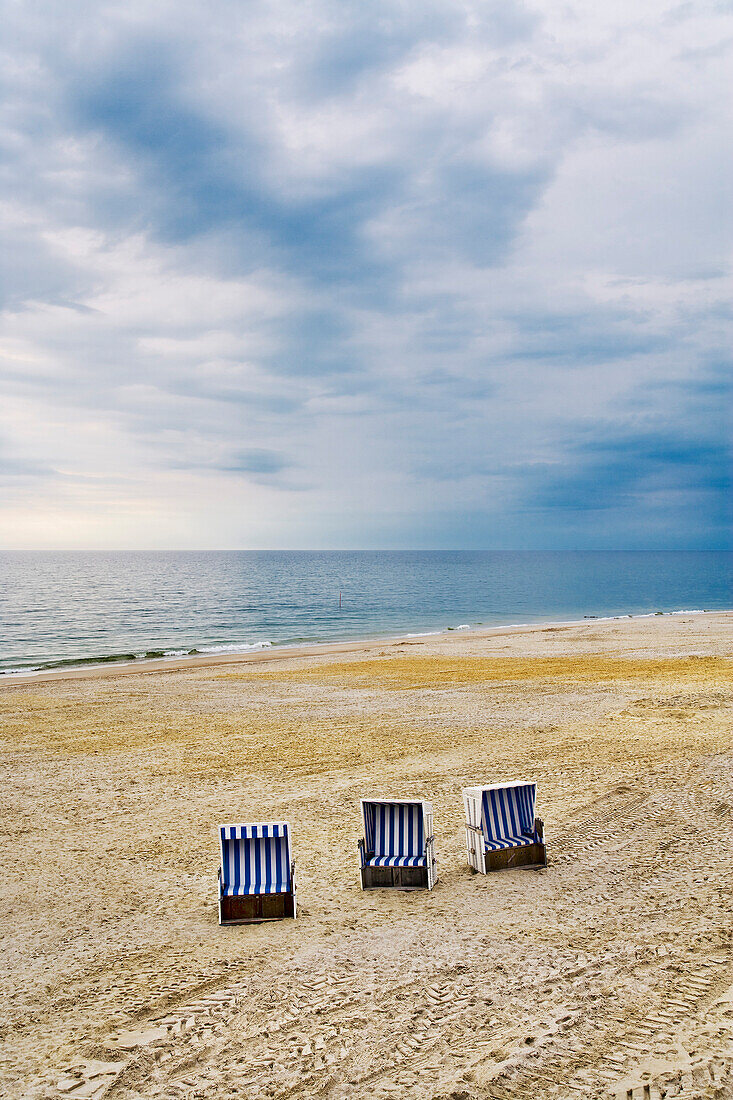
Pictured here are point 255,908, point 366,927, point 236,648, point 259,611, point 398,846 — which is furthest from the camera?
point 259,611

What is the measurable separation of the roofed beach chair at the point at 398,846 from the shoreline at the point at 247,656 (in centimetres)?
2329

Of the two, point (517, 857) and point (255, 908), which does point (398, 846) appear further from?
point (255, 908)

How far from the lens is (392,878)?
28.4 ft

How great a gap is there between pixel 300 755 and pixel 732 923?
9438mm

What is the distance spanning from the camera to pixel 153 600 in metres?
78.7

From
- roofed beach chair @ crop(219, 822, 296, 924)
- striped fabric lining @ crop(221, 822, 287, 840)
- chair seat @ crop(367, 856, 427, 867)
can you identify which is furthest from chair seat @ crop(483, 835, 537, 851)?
striped fabric lining @ crop(221, 822, 287, 840)

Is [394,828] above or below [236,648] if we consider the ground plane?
above

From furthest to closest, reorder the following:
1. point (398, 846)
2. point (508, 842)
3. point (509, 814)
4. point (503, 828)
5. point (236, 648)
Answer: point (236, 648) → point (509, 814) → point (503, 828) → point (508, 842) → point (398, 846)

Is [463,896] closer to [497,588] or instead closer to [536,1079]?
[536,1079]

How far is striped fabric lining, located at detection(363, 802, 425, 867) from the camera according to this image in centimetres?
879

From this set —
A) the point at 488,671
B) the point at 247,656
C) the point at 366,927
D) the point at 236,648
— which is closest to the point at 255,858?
the point at 366,927

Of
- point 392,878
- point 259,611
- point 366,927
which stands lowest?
point 259,611

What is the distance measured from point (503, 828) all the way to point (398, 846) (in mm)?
1447

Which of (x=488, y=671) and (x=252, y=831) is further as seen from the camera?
(x=488, y=671)
